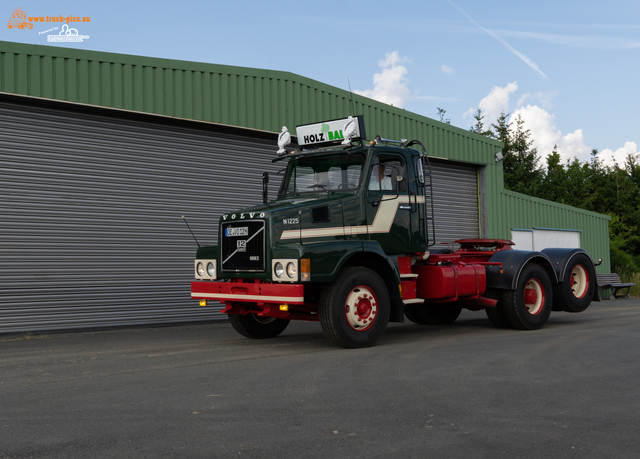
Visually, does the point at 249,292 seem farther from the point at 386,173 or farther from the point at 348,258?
the point at 386,173

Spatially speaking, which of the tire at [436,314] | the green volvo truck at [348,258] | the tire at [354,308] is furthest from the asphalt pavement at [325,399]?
the tire at [436,314]

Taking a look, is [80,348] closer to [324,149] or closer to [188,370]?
[188,370]

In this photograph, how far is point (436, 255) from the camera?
1066 cm

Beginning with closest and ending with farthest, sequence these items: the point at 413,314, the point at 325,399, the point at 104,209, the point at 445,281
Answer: the point at 325,399
the point at 445,281
the point at 104,209
the point at 413,314

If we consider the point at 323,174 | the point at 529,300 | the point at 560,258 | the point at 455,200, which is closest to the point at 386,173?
the point at 323,174

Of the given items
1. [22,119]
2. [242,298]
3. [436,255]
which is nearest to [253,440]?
[242,298]

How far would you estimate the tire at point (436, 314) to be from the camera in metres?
12.5

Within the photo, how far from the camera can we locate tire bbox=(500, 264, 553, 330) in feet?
35.8

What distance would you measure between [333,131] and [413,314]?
15.3 feet

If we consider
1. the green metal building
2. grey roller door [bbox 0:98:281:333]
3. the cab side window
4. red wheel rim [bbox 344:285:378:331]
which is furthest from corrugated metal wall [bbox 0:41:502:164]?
red wheel rim [bbox 344:285:378:331]

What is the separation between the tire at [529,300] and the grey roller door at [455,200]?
711cm

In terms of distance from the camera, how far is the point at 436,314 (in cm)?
1261

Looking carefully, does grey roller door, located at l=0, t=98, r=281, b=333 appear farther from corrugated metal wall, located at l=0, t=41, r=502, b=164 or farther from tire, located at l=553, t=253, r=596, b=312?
tire, located at l=553, t=253, r=596, b=312

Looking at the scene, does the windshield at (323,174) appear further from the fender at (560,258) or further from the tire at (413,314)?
the fender at (560,258)
